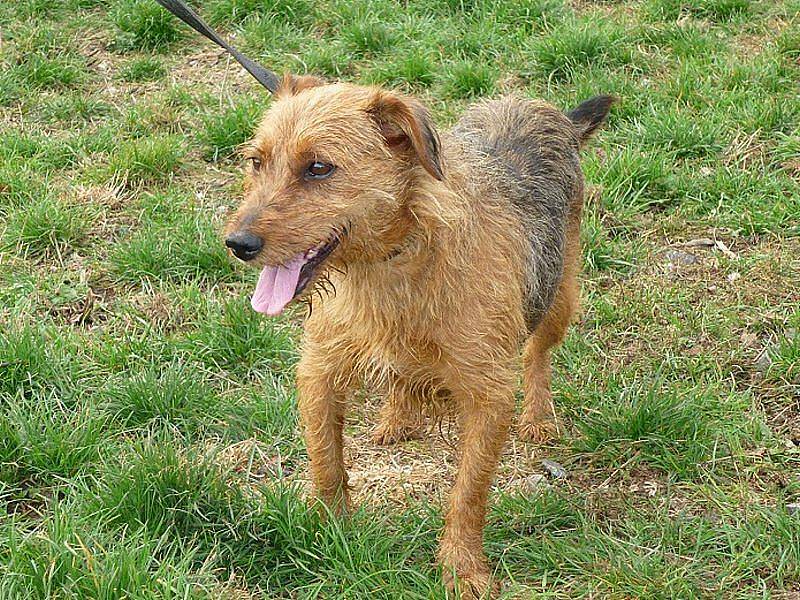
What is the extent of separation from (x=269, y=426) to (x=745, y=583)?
2102 millimetres

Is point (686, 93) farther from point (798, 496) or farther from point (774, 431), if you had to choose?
point (798, 496)

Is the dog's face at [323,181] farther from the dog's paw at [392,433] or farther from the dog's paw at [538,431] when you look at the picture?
the dog's paw at [538,431]

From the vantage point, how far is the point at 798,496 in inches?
170

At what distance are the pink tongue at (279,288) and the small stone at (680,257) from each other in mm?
3188

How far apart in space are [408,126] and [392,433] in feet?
6.12

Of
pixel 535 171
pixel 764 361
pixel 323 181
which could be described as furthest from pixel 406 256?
pixel 764 361

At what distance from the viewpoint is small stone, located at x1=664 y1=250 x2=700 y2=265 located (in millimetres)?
5832

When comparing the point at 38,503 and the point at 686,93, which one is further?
the point at 686,93

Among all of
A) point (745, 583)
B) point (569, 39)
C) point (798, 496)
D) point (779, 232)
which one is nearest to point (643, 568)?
point (745, 583)

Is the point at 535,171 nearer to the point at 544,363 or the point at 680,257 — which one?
the point at 544,363

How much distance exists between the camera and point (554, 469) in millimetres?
4602

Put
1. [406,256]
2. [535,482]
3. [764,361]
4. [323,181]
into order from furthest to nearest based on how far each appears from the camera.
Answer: [764,361], [535,482], [406,256], [323,181]

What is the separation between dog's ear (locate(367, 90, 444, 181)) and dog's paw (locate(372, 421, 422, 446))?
5.60 feet

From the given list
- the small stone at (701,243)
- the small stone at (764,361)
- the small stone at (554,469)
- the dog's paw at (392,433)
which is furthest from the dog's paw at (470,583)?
the small stone at (701,243)
